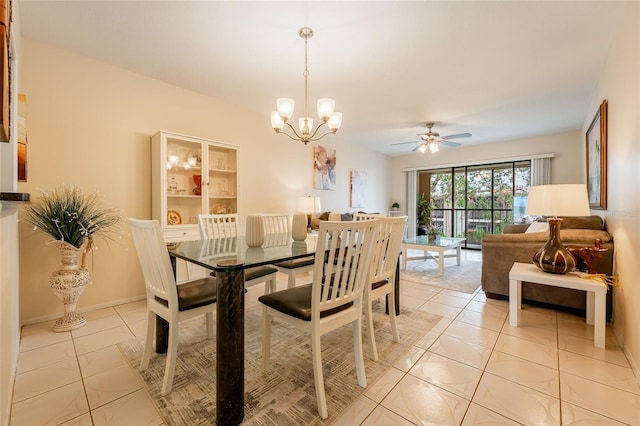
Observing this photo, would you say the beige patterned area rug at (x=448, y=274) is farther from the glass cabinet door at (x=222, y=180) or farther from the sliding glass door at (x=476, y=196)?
the glass cabinet door at (x=222, y=180)

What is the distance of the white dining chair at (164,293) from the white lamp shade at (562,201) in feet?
8.58

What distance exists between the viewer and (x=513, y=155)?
5.67m

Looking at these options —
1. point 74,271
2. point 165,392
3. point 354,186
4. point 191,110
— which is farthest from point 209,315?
point 354,186

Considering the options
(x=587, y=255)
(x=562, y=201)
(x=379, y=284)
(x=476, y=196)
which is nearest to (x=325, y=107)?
(x=379, y=284)

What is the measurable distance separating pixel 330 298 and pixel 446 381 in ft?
2.82

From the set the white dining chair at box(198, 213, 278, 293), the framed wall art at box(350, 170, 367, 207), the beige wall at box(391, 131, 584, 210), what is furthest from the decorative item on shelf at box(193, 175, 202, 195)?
the beige wall at box(391, 131, 584, 210)

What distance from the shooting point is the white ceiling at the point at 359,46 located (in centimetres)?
198

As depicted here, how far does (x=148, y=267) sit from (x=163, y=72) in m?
2.29

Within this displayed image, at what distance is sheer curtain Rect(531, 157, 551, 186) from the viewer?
5.28 metres

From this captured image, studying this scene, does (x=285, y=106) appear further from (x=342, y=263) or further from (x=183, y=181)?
(x=183, y=181)

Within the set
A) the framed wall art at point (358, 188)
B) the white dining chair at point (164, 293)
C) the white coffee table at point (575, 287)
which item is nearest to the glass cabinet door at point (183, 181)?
the white dining chair at point (164, 293)

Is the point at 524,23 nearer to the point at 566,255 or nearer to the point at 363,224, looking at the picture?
the point at 566,255

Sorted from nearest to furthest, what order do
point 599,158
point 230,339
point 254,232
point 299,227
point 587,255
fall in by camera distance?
point 230,339
point 254,232
point 299,227
point 587,255
point 599,158

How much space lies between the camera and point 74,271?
230cm
